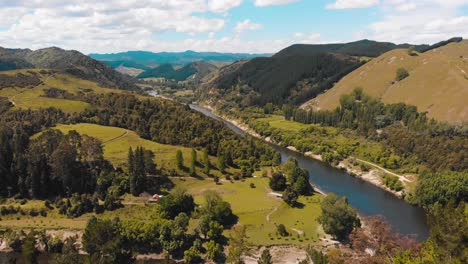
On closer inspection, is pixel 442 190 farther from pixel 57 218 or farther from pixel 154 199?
pixel 57 218

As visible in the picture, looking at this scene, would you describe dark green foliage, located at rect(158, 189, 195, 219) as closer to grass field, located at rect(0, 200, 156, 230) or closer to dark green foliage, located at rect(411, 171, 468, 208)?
grass field, located at rect(0, 200, 156, 230)

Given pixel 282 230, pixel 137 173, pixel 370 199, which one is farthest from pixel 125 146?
pixel 370 199

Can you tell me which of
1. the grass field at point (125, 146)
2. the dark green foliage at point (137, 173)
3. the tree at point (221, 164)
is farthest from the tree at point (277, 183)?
the dark green foliage at point (137, 173)

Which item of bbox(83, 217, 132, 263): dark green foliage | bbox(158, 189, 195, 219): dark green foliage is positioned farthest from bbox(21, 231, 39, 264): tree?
bbox(158, 189, 195, 219): dark green foliage

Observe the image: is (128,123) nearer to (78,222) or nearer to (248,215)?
(78,222)

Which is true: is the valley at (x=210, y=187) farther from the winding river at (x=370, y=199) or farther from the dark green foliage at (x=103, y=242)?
the winding river at (x=370, y=199)
